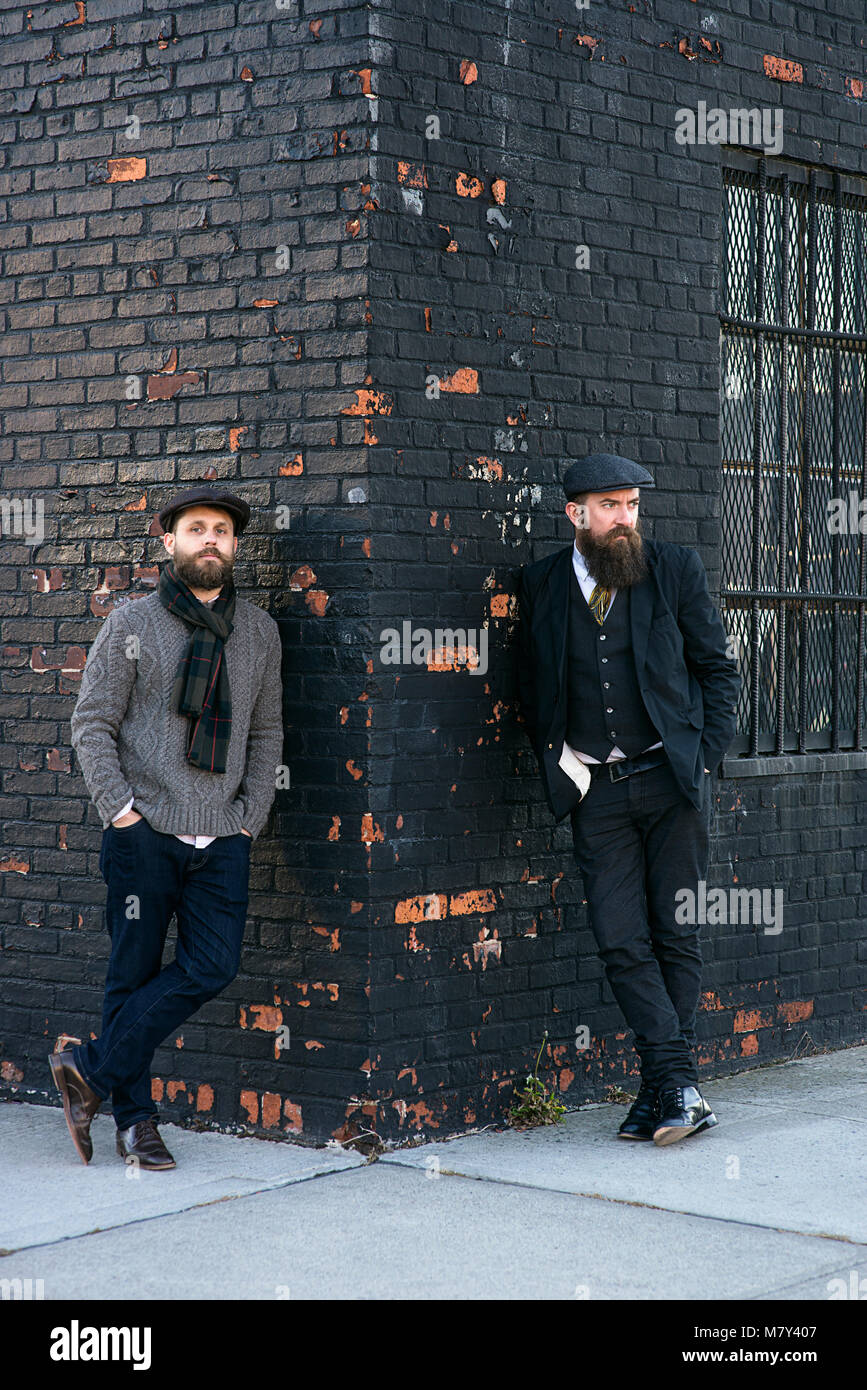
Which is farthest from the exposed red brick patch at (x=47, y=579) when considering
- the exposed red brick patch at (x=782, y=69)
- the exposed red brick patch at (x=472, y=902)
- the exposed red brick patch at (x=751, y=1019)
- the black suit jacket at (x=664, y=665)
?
the exposed red brick patch at (x=782, y=69)

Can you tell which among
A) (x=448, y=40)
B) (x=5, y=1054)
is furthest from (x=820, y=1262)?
(x=448, y=40)

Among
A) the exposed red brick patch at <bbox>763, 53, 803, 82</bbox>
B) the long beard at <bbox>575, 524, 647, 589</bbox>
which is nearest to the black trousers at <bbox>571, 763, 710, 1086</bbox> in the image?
the long beard at <bbox>575, 524, 647, 589</bbox>

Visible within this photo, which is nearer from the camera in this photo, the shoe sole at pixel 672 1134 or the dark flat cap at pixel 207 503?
the dark flat cap at pixel 207 503

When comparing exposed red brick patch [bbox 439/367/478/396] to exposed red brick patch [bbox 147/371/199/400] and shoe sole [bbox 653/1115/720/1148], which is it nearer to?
exposed red brick patch [bbox 147/371/199/400]

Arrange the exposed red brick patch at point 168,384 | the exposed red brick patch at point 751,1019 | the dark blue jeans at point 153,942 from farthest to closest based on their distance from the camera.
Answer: the exposed red brick patch at point 751,1019 < the exposed red brick patch at point 168,384 < the dark blue jeans at point 153,942

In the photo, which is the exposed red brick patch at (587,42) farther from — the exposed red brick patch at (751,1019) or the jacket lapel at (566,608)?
the exposed red brick patch at (751,1019)

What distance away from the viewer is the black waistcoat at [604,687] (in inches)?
242

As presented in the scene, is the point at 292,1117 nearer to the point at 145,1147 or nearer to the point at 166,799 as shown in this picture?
the point at 145,1147

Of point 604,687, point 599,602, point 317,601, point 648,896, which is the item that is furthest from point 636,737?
point 317,601

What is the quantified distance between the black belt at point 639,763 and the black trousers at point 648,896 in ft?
0.07

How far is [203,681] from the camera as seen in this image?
5809 mm

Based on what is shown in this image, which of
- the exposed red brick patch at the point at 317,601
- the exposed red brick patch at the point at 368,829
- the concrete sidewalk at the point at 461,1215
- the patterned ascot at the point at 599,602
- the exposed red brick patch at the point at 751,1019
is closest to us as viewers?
the concrete sidewalk at the point at 461,1215

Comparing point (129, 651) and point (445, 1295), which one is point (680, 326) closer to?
point (129, 651)

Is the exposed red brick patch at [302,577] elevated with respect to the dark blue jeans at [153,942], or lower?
elevated
